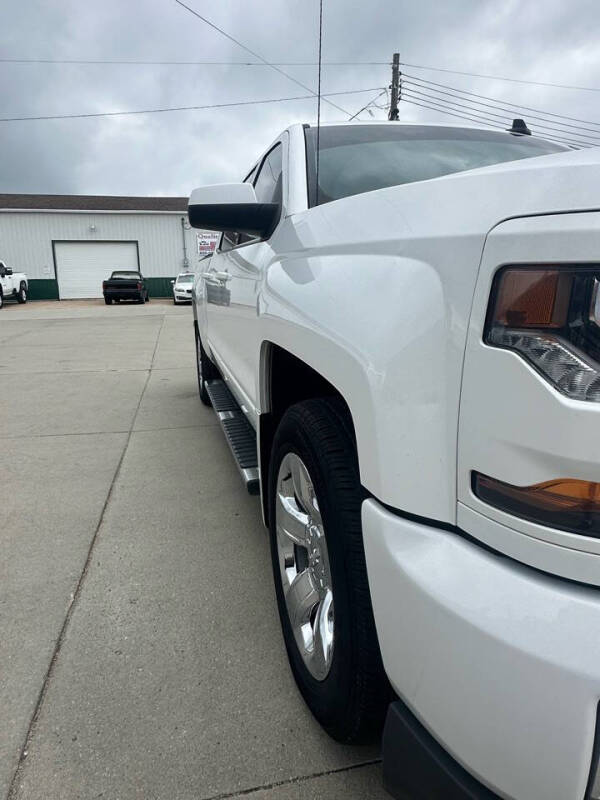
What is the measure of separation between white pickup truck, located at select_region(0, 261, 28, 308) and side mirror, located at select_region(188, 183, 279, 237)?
26.2 metres

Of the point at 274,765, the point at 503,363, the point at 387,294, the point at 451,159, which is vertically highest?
the point at 451,159

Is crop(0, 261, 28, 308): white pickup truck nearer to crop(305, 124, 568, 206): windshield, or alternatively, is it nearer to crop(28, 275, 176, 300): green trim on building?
crop(28, 275, 176, 300): green trim on building

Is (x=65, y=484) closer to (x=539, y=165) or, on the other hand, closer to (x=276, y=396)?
(x=276, y=396)

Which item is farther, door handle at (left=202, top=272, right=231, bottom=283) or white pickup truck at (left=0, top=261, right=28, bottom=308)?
white pickup truck at (left=0, top=261, right=28, bottom=308)

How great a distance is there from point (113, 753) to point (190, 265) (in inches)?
1356

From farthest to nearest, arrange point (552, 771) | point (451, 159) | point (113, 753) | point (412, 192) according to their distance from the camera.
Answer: point (451, 159) → point (113, 753) → point (412, 192) → point (552, 771)

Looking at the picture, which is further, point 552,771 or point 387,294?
point 387,294

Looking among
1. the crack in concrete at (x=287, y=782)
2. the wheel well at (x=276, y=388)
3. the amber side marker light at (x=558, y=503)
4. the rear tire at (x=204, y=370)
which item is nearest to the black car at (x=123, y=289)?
the rear tire at (x=204, y=370)

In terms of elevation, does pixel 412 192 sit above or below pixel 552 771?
above

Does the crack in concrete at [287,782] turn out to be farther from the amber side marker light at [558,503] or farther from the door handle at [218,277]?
the door handle at [218,277]

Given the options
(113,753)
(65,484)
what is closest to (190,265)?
(65,484)

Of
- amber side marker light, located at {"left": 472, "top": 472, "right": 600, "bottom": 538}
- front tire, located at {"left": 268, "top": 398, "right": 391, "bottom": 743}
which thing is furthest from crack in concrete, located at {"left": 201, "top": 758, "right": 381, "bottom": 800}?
amber side marker light, located at {"left": 472, "top": 472, "right": 600, "bottom": 538}

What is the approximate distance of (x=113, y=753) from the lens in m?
1.73

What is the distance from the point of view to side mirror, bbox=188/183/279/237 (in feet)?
6.97
